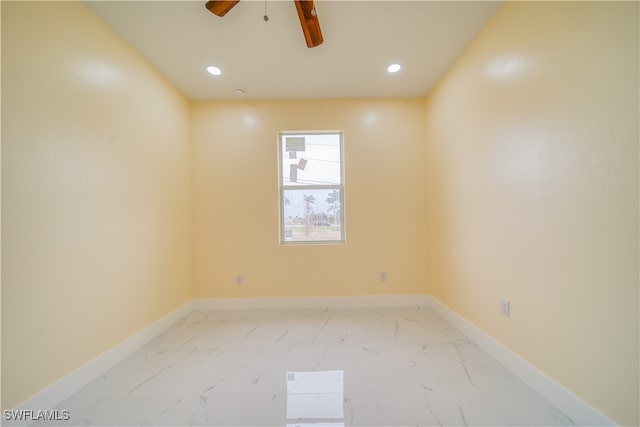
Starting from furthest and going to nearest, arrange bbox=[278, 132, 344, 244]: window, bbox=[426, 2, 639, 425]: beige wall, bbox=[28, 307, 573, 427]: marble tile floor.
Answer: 1. bbox=[278, 132, 344, 244]: window
2. bbox=[28, 307, 573, 427]: marble tile floor
3. bbox=[426, 2, 639, 425]: beige wall

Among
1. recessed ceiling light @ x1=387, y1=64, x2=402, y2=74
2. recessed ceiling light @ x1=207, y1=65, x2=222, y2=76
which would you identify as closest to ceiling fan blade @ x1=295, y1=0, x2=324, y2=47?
recessed ceiling light @ x1=387, y1=64, x2=402, y2=74

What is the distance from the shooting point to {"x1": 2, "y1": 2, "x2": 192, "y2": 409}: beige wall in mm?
1238

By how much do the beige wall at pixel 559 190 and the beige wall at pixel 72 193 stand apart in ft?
9.70

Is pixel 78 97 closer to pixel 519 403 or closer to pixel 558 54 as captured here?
pixel 558 54

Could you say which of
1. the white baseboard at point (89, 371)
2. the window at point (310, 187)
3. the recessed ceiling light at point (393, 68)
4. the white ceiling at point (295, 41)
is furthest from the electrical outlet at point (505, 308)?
the white baseboard at point (89, 371)

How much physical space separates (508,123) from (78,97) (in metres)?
2.99

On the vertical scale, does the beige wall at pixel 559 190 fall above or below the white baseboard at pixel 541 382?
above

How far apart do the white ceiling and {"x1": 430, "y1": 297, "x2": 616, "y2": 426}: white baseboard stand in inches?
97.8

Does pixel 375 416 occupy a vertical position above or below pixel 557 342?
below

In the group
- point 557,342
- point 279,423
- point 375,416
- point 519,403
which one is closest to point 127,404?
point 279,423

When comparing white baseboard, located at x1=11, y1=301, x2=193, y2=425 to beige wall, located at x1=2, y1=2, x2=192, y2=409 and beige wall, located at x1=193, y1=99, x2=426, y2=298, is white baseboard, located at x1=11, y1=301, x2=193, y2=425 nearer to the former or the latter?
beige wall, located at x1=2, y1=2, x2=192, y2=409

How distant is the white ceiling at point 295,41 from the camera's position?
1.66 meters

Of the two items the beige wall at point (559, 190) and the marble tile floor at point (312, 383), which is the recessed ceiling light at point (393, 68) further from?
the marble tile floor at point (312, 383)

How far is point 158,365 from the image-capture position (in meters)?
1.76
